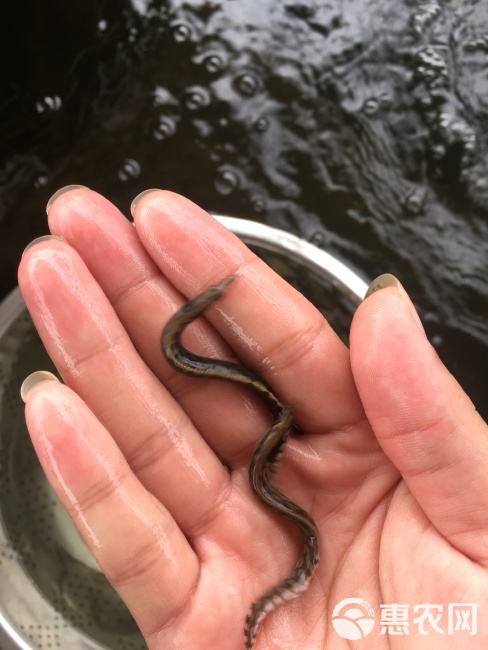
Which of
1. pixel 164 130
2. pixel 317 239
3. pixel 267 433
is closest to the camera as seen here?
pixel 267 433

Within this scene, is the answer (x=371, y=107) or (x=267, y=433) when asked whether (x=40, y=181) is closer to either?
(x=371, y=107)

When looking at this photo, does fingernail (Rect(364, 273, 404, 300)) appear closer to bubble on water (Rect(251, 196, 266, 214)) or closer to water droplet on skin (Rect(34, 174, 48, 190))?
bubble on water (Rect(251, 196, 266, 214))

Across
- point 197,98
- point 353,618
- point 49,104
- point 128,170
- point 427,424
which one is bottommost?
point 353,618

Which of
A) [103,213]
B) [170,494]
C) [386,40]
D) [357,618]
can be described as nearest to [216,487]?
[170,494]

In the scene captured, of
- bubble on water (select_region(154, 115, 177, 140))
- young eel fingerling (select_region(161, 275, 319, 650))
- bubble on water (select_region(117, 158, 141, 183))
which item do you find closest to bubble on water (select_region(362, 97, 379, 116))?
bubble on water (select_region(154, 115, 177, 140))

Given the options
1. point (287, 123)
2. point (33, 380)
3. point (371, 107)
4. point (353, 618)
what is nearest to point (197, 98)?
point (287, 123)

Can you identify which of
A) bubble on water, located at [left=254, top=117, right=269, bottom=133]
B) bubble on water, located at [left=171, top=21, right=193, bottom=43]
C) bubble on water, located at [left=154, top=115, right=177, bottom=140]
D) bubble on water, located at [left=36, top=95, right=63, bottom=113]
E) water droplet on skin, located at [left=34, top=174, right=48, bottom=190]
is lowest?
water droplet on skin, located at [left=34, top=174, right=48, bottom=190]

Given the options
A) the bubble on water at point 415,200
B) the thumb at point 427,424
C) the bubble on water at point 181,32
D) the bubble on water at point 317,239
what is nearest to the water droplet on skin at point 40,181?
the bubble on water at point 181,32

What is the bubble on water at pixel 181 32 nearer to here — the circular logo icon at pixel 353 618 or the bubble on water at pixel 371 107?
the bubble on water at pixel 371 107
